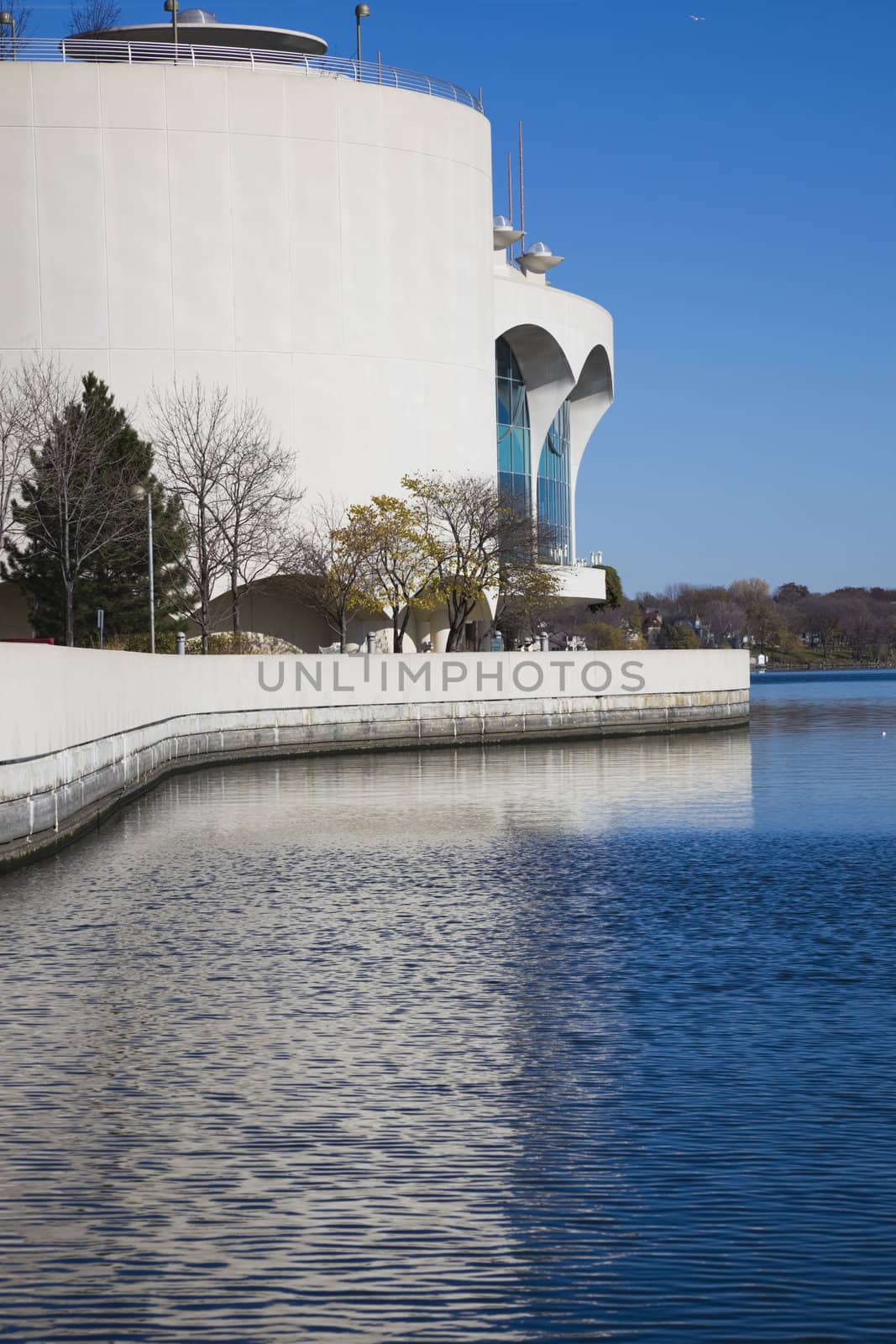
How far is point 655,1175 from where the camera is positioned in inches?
294

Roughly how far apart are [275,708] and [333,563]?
54.2 feet

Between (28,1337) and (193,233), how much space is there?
5567 centimetres

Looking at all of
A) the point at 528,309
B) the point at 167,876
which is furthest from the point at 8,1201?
the point at 528,309

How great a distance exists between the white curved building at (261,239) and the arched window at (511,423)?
12.4 metres

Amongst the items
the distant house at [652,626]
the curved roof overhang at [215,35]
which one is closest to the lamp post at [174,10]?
the curved roof overhang at [215,35]

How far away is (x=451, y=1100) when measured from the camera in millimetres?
8906

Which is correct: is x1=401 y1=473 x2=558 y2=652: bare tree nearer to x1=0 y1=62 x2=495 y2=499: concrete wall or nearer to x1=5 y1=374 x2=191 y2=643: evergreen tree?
x1=0 y1=62 x2=495 y2=499: concrete wall

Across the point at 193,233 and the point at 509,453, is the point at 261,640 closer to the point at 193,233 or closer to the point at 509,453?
the point at 193,233

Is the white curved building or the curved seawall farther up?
the white curved building

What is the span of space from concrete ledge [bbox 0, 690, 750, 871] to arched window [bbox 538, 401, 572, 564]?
100.0ft

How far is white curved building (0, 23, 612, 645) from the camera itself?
188 feet

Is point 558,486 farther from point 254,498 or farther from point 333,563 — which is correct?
point 254,498

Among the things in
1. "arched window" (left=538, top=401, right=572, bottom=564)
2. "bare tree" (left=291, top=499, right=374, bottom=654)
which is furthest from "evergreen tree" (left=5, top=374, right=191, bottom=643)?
"arched window" (left=538, top=401, right=572, bottom=564)

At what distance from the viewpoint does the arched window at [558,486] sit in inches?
3339
